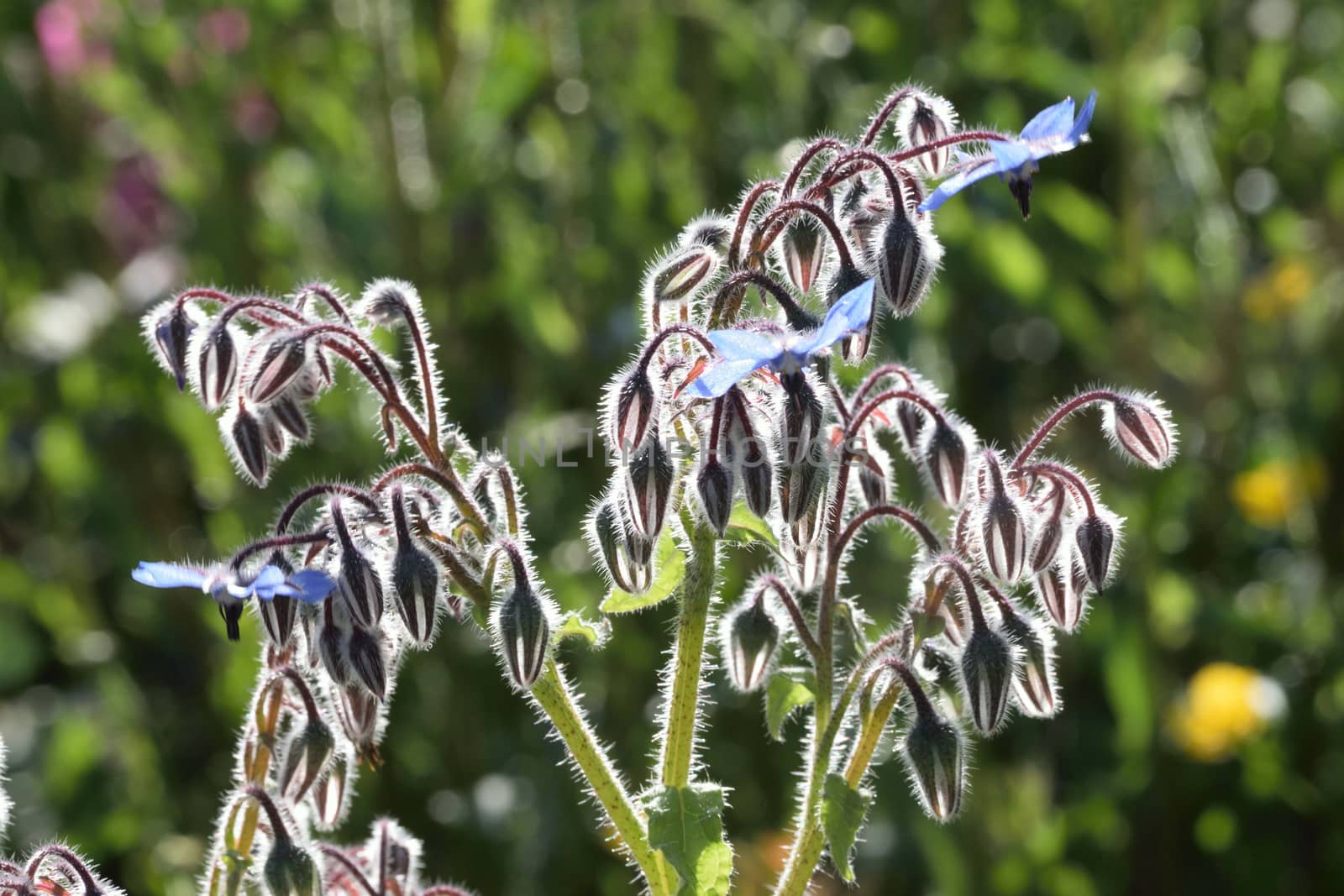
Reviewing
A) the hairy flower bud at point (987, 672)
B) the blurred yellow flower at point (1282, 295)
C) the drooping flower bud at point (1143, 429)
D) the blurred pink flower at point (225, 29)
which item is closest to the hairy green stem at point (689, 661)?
the hairy flower bud at point (987, 672)

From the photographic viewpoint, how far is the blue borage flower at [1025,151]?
170 centimetres

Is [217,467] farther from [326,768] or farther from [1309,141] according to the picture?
[1309,141]

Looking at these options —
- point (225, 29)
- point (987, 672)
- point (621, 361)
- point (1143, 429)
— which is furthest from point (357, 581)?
point (225, 29)

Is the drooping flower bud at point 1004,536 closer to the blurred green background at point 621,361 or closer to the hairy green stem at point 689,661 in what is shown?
the hairy green stem at point 689,661

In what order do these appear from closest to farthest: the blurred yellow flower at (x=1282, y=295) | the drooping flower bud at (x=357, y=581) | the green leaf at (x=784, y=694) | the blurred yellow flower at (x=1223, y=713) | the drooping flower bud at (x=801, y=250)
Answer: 1. the drooping flower bud at (x=357, y=581)
2. the drooping flower bud at (x=801, y=250)
3. the green leaf at (x=784, y=694)
4. the blurred yellow flower at (x=1223, y=713)
5. the blurred yellow flower at (x=1282, y=295)

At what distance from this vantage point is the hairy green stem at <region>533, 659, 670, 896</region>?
73.9 inches

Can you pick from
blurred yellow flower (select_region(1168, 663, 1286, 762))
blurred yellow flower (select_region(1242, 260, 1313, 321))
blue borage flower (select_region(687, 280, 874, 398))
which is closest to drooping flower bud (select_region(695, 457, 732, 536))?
blue borage flower (select_region(687, 280, 874, 398))

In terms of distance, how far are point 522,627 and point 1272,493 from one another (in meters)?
3.59

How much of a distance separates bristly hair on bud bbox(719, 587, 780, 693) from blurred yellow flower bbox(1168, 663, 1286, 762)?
2.40 meters

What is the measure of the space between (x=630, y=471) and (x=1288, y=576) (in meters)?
3.26

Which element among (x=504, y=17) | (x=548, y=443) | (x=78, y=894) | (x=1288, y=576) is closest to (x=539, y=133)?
(x=504, y=17)

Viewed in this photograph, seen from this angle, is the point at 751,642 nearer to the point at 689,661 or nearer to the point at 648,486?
the point at 689,661

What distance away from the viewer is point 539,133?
507 centimetres

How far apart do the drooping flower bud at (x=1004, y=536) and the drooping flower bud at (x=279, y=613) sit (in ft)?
2.56
